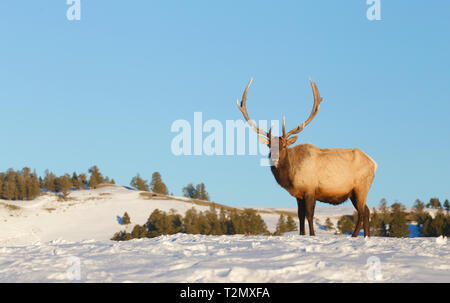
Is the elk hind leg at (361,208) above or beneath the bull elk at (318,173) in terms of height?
beneath

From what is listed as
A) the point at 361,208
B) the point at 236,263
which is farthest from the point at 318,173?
the point at 236,263

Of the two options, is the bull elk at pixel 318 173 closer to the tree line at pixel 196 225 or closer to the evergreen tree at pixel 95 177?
the tree line at pixel 196 225

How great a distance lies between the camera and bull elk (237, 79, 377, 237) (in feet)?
49.5

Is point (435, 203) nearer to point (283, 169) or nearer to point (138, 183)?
point (138, 183)

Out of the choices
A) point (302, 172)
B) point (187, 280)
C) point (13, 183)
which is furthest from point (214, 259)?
point (13, 183)

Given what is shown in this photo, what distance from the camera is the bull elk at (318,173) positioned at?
15094 mm

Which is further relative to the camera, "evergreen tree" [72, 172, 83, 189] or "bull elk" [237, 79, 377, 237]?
"evergreen tree" [72, 172, 83, 189]

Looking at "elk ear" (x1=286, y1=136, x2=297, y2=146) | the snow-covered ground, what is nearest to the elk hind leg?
"elk ear" (x1=286, y1=136, x2=297, y2=146)
